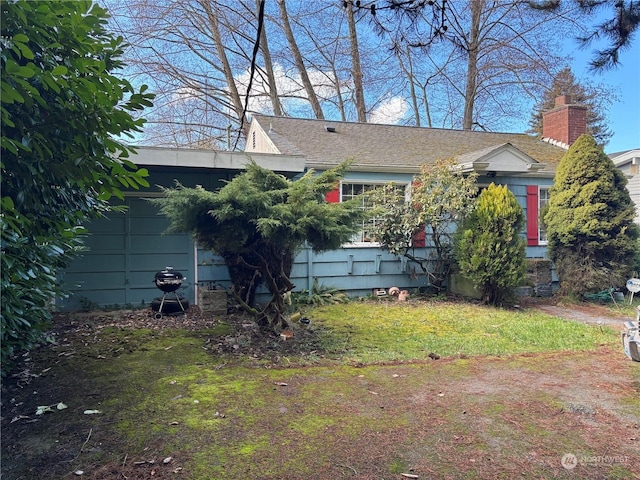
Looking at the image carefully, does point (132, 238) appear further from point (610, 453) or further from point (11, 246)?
point (610, 453)

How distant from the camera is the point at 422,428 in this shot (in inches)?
109

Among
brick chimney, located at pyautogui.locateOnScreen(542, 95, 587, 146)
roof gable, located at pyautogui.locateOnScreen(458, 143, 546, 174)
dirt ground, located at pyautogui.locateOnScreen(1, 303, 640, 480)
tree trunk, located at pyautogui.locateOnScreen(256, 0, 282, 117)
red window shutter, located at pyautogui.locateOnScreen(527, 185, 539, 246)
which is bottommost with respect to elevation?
dirt ground, located at pyautogui.locateOnScreen(1, 303, 640, 480)

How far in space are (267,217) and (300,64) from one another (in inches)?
537

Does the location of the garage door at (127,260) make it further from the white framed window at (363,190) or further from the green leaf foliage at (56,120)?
the green leaf foliage at (56,120)

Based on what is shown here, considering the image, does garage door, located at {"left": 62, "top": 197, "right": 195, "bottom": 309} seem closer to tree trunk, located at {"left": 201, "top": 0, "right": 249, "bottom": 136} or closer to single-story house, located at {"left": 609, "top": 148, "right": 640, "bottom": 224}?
tree trunk, located at {"left": 201, "top": 0, "right": 249, "bottom": 136}

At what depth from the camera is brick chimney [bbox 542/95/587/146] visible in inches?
455

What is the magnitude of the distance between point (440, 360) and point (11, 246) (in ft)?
12.7

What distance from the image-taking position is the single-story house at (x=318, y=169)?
7.04m

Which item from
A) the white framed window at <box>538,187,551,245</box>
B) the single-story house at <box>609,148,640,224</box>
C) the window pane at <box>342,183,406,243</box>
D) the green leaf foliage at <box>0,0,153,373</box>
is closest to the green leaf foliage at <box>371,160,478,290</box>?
the window pane at <box>342,183,406,243</box>

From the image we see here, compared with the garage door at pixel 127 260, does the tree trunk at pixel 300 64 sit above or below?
above

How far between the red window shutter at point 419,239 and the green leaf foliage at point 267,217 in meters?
3.85

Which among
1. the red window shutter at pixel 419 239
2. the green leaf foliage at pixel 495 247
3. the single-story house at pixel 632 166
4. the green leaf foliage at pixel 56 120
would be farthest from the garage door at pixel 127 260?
the single-story house at pixel 632 166

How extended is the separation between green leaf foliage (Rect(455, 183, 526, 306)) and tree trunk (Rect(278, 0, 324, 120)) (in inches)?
436

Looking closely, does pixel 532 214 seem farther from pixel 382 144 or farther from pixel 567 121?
pixel 567 121
